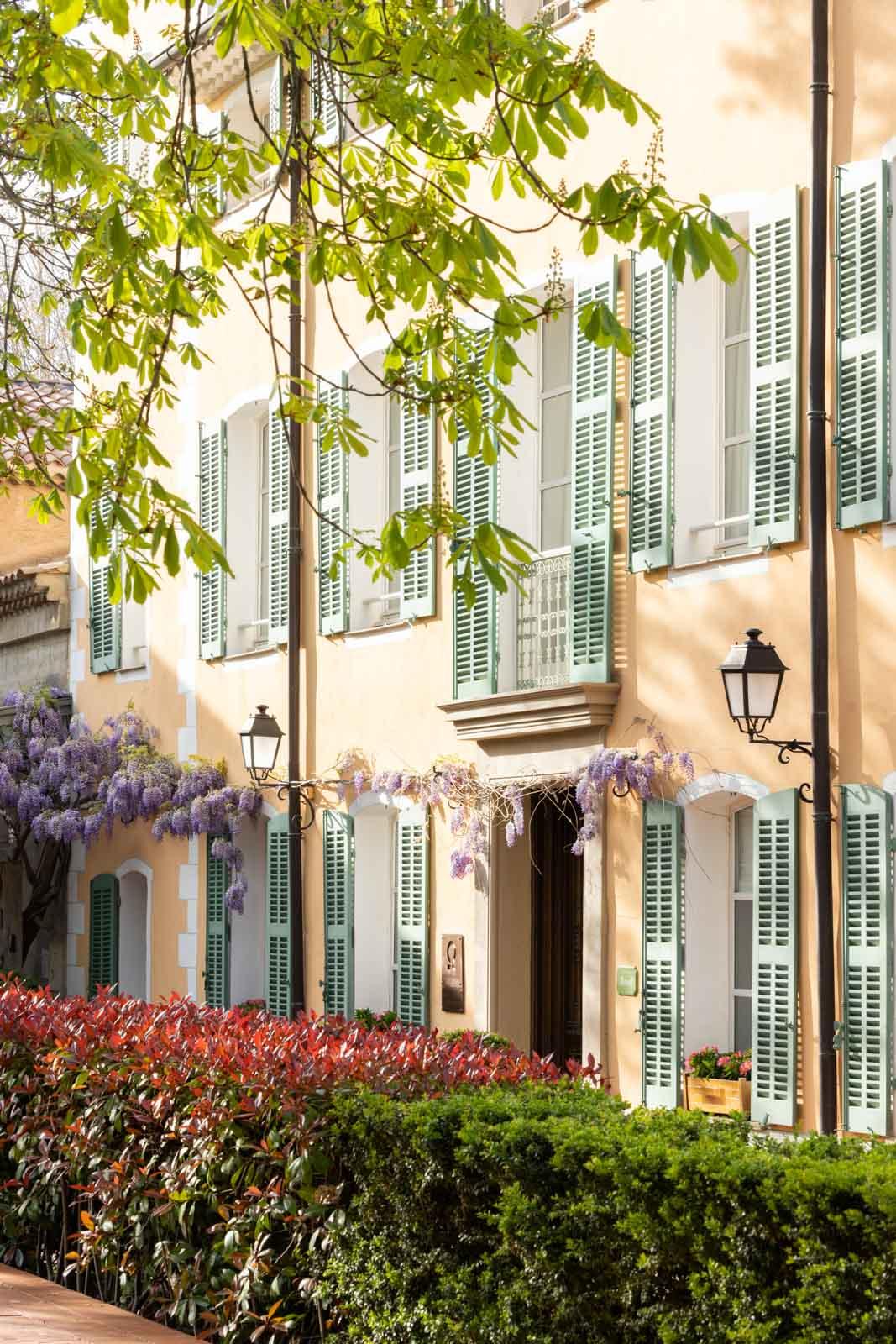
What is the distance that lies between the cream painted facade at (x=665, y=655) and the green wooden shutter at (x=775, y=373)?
0.17 feet

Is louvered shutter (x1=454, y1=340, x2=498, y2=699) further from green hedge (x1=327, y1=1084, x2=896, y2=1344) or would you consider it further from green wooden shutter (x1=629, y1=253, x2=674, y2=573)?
green hedge (x1=327, y1=1084, x2=896, y2=1344)

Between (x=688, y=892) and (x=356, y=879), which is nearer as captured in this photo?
(x=688, y=892)

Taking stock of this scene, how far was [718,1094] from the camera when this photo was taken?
11.5 meters

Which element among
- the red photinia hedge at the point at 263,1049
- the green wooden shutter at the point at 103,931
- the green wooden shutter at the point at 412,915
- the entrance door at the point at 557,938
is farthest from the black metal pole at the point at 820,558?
the green wooden shutter at the point at 103,931

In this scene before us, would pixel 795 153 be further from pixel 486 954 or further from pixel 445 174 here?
pixel 486 954

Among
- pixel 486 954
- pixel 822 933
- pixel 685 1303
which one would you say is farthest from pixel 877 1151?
pixel 486 954

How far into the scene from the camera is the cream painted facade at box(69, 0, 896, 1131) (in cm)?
1094

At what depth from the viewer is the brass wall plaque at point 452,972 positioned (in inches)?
556

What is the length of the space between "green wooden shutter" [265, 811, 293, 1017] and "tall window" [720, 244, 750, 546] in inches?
220

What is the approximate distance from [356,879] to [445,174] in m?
8.74

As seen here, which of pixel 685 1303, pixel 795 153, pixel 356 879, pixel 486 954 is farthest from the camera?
pixel 356 879

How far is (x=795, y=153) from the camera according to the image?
11391mm

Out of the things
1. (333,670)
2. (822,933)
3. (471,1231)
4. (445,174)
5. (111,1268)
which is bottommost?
(111,1268)

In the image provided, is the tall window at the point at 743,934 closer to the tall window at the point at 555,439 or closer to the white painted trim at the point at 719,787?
the white painted trim at the point at 719,787
